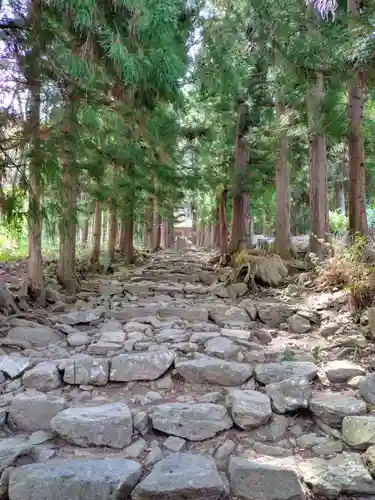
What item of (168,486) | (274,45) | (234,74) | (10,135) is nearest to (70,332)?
(10,135)

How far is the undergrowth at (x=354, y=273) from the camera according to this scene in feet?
17.1

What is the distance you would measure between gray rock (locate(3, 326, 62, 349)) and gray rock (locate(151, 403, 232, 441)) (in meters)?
2.00

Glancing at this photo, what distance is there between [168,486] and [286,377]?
169 cm

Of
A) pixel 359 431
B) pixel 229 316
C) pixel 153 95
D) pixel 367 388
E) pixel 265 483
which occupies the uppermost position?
pixel 153 95

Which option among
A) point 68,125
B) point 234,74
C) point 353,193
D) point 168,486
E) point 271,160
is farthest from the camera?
point 271,160

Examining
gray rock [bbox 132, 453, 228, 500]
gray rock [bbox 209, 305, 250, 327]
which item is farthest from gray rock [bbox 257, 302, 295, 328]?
gray rock [bbox 132, 453, 228, 500]

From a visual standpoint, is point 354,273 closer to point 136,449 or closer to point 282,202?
point 136,449

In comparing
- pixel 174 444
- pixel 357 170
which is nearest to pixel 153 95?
pixel 357 170

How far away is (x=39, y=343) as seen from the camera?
4.81 m

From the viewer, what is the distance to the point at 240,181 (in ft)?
39.0

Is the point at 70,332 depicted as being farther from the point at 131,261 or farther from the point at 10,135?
the point at 131,261

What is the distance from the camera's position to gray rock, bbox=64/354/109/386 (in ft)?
12.6

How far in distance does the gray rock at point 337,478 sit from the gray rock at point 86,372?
6.17 feet

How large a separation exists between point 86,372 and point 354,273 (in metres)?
3.62
